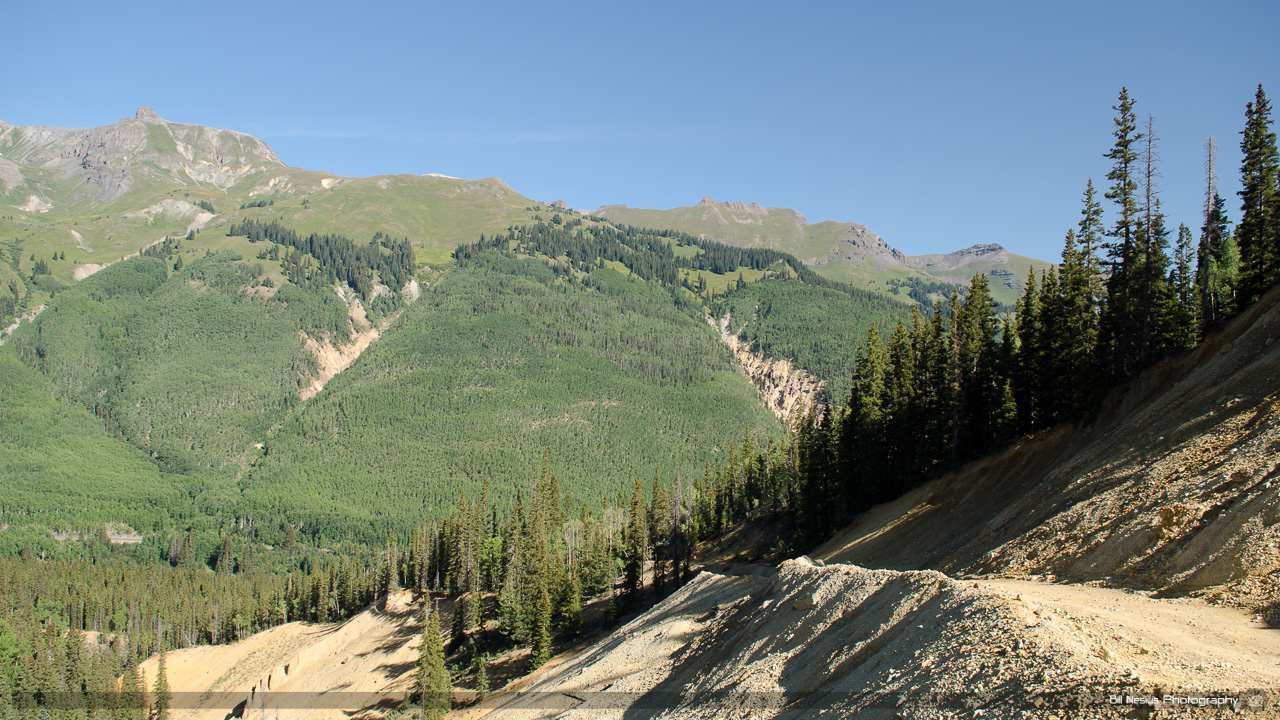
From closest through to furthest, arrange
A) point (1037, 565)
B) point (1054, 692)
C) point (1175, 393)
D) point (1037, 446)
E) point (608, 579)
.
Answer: point (1054, 692)
point (1037, 565)
point (1175, 393)
point (1037, 446)
point (608, 579)

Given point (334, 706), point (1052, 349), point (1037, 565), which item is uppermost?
point (1052, 349)

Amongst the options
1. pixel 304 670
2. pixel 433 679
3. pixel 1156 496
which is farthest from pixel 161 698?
pixel 1156 496

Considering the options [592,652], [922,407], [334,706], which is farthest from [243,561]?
[922,407]

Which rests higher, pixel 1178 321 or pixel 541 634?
pixel 1178 321

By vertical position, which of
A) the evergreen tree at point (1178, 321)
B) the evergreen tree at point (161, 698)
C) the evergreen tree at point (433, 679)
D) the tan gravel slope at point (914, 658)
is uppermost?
the evergreen tree at point (1178, 321)

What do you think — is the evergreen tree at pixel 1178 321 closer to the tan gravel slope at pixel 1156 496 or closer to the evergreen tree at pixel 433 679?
the tan gravel slope at pixel 1156 496

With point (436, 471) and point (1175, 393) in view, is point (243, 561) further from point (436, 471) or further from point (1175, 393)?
point (1175, 393)

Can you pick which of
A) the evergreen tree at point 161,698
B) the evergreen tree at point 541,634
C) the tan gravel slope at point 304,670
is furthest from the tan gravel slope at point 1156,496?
the evergreen tree at point 161,698

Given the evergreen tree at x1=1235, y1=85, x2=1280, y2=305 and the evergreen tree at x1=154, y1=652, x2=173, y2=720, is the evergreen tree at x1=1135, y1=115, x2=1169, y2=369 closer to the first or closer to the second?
the evergreen tree at x1=1235, y1=85, x2=1280, y2=305

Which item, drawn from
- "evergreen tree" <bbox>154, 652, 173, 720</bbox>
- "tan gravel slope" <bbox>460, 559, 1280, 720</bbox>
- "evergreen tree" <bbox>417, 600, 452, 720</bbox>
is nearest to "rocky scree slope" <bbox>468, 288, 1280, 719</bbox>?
"tan gravel slope" <bbox>460, 559, 1280, 720</bbox>

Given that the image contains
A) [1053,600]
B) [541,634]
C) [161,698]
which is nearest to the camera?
[1053,600]

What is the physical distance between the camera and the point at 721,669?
26.5 meters

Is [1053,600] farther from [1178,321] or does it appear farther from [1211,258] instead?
[1211,258]

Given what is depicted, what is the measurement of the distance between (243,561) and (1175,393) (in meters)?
189
